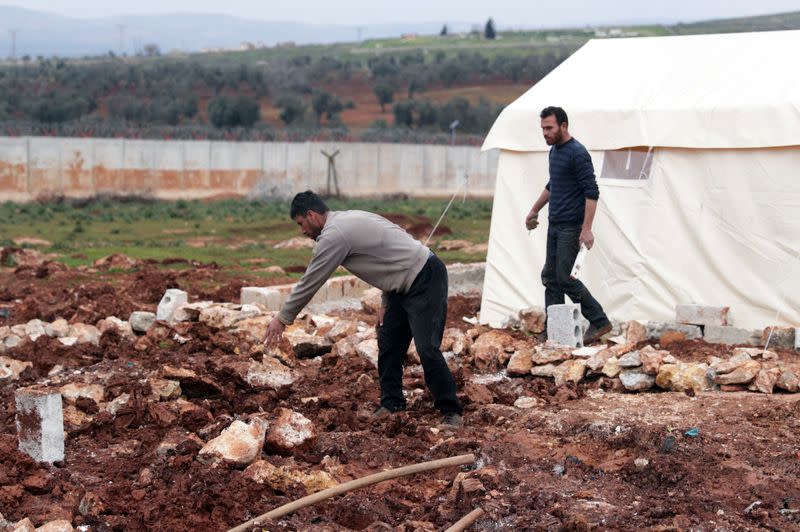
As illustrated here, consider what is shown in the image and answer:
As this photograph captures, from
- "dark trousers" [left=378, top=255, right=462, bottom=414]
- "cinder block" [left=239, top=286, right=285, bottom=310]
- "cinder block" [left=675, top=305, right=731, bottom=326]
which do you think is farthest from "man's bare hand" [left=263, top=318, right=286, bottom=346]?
"cinder block" [left=239, top=286, right=285, bottom=310]

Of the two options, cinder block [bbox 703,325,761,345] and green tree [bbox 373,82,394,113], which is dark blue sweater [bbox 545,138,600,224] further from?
green tree [bbox 373,82,394,113]

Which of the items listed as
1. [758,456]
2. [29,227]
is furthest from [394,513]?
[29,227]

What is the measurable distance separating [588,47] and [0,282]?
7689 mm

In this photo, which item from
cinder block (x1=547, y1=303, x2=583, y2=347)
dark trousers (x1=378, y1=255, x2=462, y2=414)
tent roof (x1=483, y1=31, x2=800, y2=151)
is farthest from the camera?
tent roof (x1=483, y1=31, x2=800, y2=151)

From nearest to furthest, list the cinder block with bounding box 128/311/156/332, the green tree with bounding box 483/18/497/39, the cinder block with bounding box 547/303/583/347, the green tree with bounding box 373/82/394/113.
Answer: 1. the cinder block with bounding box 547/303/583/347
2. the cinder block with bounding box 128/311/156/332
3. the green tree with bounding box 373/82/394/113
4. the green tree with bounding box 483/18/497/39

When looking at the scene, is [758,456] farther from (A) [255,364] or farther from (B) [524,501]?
(A) [255,364]

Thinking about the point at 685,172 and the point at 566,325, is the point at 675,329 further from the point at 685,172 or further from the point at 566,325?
the point at 685,172

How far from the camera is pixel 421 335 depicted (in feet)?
21.6

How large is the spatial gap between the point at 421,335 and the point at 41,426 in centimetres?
218

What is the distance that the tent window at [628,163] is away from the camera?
989 cm

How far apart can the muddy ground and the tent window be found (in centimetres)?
218

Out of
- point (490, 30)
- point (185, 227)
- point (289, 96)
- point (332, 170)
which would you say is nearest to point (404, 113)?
point (289, 96)

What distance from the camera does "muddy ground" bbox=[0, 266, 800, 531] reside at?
17.0 ft

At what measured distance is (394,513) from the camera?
5.35m
